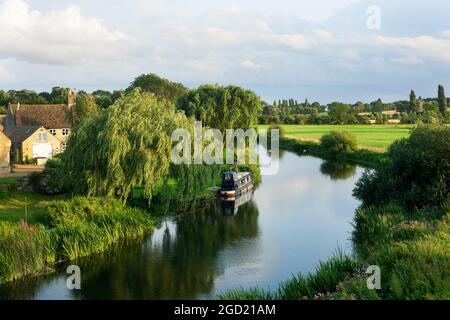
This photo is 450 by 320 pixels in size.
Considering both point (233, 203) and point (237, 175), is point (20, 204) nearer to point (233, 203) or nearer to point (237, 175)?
point (233, 203)

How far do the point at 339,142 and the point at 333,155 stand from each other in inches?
74.9

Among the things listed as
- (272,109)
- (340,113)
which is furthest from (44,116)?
(272,109)

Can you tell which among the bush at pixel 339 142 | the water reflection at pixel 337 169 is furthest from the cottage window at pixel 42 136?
the bush at pixel 339 142

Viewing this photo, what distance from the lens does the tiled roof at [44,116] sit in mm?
48844

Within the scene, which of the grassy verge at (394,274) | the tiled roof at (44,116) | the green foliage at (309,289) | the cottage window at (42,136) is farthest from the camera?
the tiled roof at (44,116)

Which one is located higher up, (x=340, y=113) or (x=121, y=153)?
(x=340, y=113)

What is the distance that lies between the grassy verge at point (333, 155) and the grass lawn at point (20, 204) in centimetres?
2897

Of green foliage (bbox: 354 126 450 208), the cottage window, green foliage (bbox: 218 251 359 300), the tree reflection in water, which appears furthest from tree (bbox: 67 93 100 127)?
green foliage (bbox: 218 251 359 300)

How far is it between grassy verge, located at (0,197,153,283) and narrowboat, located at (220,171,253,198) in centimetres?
861

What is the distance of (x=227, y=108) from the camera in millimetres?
43969

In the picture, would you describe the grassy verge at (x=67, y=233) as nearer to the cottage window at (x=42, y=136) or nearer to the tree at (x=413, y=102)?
the cottage window at (x=42, y=136)

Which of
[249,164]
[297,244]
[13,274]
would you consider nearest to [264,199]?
[249,164]

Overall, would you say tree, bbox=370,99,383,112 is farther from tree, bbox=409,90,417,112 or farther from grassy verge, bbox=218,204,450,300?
grassy verge, bbox=218,204,450,300

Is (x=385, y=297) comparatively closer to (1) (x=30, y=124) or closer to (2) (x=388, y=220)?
(2) (x=388, y=220)
